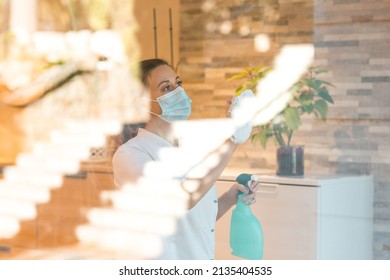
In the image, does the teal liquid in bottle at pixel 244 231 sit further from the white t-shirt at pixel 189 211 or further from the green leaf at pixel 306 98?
the green leaf at pixel 306 98

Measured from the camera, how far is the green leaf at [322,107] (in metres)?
3.46

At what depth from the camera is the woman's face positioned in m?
3.24

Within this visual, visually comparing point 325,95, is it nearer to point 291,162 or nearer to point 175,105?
point 291,162

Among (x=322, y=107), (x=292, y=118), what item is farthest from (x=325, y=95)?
(x=292, y=118)

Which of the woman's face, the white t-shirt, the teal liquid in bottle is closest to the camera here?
the white t-shirt

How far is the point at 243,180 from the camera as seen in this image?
11.2 ft

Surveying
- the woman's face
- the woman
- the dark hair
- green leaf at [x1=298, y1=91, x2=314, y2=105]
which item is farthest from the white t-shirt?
green leaf at [x1=298, y1=91, x2=314, y2=105]

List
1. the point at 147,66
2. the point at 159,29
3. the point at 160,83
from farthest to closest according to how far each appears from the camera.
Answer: the point at 159,29 < the point at 147,66 < the point at 160,83

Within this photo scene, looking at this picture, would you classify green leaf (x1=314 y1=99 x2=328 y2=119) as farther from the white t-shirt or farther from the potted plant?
the white t-shirt

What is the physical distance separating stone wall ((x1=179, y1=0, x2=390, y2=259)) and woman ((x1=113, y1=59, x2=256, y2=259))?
6.0 inches

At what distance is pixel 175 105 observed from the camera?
3311mm

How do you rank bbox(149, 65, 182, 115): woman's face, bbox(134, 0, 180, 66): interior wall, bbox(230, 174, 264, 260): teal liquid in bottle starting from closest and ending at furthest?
bbox(149, 65, 182, 115): woman's face, bbox(230, 174, 264, 260): teal liquid in bottle, bbox(134, 0, 180, 66): interior wall

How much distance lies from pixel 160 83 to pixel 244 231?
26.2 inches

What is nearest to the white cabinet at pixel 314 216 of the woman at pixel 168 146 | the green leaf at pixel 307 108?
the woman at pixel 168 146
